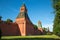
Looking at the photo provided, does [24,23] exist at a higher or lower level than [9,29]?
higher

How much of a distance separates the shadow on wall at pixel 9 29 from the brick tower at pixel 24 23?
254 centimetres

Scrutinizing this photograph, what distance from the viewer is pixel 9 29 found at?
71.3 metres

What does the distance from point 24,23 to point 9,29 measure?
36.0 feet

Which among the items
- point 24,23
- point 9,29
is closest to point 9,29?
point 9,29

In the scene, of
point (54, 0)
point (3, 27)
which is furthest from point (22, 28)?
point (54, 0)

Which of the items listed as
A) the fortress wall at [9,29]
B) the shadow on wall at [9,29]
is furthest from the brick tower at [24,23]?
the fortress wall at [9,29]

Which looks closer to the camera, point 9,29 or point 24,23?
point 9,29

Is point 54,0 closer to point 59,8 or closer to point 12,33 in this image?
point 59,8

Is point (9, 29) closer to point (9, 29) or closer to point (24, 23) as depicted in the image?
point (9, 29)

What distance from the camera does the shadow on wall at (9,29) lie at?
221 ft

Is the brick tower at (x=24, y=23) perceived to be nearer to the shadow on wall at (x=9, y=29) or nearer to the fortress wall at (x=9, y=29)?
the shadow on wall at (x=9, y=29)

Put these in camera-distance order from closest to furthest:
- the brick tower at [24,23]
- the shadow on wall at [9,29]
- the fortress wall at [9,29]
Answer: the shadow on wall at [9,29], the fortress wall at [9,29], the brick tower at [24,23]

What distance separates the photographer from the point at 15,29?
2970 inches

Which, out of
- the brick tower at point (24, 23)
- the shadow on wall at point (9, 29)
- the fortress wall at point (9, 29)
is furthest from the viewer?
the brick tower at point (24, 23)
